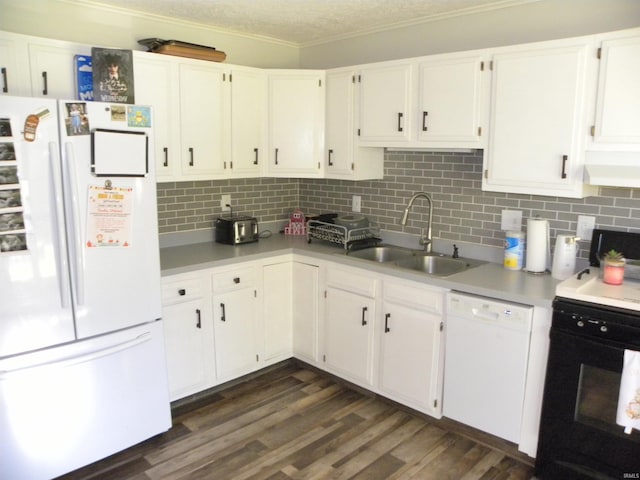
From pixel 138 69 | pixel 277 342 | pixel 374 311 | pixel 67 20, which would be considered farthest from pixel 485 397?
pixel 67 20

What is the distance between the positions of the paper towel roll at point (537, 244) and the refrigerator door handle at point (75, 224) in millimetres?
2380

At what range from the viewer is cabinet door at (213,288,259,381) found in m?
3.30

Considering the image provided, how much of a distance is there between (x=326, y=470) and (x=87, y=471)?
126 cm

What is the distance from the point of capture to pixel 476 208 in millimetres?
3271

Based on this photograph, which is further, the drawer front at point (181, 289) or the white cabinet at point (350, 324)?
the white cabinet at point (350, 324)

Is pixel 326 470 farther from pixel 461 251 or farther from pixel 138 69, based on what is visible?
pixel 138 69

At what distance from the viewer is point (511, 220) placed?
311 centimetres

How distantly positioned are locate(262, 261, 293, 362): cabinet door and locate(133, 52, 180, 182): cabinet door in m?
0.96

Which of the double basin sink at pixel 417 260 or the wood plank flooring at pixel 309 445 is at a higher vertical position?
the double basin sink at pixel 417 260

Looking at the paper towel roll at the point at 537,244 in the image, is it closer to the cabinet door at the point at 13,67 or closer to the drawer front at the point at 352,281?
the drawer front at the point at 352,281

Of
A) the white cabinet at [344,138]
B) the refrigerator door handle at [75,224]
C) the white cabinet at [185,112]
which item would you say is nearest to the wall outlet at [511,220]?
the white cabinet at [344,138]

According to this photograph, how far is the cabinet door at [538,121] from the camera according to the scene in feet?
8.29

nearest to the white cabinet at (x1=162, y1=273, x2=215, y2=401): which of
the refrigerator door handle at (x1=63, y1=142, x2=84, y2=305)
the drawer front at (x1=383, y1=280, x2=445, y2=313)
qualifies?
the refrigerator door handle at (x1=63, y1=142, x2=84, y2=305)

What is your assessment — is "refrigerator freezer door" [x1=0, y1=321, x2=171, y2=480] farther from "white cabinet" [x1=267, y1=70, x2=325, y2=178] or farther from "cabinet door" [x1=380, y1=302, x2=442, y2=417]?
"white cabinet" [x1=267, y1=70, x2=325, y2=178]
